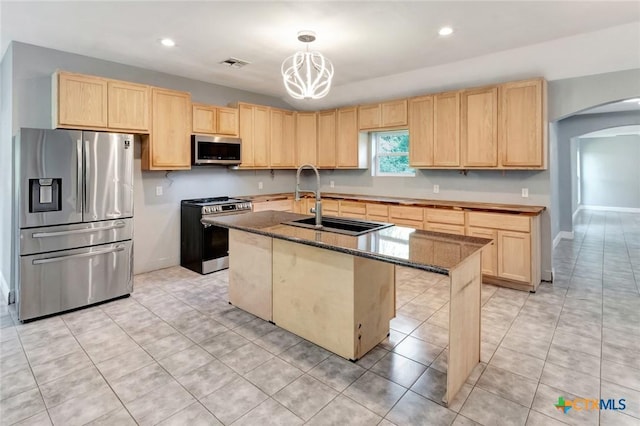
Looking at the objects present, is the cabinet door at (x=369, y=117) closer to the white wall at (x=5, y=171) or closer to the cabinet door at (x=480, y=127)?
the cabinet door at (x=480, y=127)

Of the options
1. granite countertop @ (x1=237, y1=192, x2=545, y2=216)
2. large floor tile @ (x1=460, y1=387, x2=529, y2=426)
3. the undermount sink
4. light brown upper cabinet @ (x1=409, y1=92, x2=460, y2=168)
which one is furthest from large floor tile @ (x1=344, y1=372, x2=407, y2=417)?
light brown upper cabinet @ (x1=409, y1=92, x2=460, y2=168)

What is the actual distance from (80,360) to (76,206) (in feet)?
5.03

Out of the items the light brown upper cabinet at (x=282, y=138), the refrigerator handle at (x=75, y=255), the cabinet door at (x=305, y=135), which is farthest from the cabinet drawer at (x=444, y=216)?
the refrigerator handle at (x=75, y=255)

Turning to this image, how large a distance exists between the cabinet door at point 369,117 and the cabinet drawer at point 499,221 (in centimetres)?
207

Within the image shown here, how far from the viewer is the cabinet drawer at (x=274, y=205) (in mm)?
5535

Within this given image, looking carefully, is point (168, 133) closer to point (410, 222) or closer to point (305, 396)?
point (410, 222)

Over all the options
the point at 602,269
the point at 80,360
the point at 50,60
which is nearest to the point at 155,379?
the point at 80,360

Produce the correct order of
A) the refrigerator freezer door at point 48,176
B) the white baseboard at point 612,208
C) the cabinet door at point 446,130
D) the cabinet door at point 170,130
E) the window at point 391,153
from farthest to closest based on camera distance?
the white baseboard at point 612,208
the window at point 391,153
the cabinet door at point 446,130
the cabinet door at point 170,130
the refrigerator freezer door at point 48,176

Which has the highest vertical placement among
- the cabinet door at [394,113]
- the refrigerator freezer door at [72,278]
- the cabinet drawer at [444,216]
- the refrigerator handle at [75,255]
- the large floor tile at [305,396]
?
the cabinet door at [394,113]

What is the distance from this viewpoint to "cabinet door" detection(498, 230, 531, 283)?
12.7ft

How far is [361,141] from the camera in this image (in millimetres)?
5805

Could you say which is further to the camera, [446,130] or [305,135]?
[305,135]

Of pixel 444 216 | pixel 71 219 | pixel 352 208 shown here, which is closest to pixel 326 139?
pixel 352 208

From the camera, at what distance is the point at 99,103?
12.5 feet
